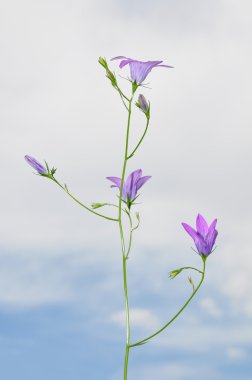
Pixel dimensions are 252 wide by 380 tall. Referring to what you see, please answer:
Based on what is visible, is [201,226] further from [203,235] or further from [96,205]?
[96,205]

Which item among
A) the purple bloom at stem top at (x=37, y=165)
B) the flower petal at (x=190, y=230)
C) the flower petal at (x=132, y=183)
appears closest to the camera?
the flower petal at (x=190, y=230)

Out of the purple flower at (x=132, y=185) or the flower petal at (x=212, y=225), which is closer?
the flower petal at (x=212, y=225)

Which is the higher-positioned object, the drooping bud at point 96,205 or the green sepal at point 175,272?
the drooping bud at point 96,205

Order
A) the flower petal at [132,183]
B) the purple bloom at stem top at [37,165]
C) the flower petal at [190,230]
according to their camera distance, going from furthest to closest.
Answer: the purple bloom at stem top at [37,165] → the flower petal at [132,183] → the flower petal at [190,230]

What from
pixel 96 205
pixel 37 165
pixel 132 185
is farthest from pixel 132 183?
pixel 37 165

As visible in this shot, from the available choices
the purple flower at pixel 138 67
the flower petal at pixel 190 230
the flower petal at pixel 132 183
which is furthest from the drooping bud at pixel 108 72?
the flower petal at pixel 190 230

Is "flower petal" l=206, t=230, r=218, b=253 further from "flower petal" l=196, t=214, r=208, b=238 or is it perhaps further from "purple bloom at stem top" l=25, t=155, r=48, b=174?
"purple bloom at stem top" l=25, t=155, r=48, b=174

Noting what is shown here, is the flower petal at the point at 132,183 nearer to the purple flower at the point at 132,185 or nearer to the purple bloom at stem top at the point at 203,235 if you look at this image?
the purple flower at the point at 132,185

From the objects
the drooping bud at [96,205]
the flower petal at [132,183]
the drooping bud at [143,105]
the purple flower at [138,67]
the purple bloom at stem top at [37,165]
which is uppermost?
the purple flower at [138,67]

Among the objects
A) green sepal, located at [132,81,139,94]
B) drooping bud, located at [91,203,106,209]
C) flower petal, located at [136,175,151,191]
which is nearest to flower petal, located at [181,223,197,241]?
flower petal, located at [136,175,151,191]
